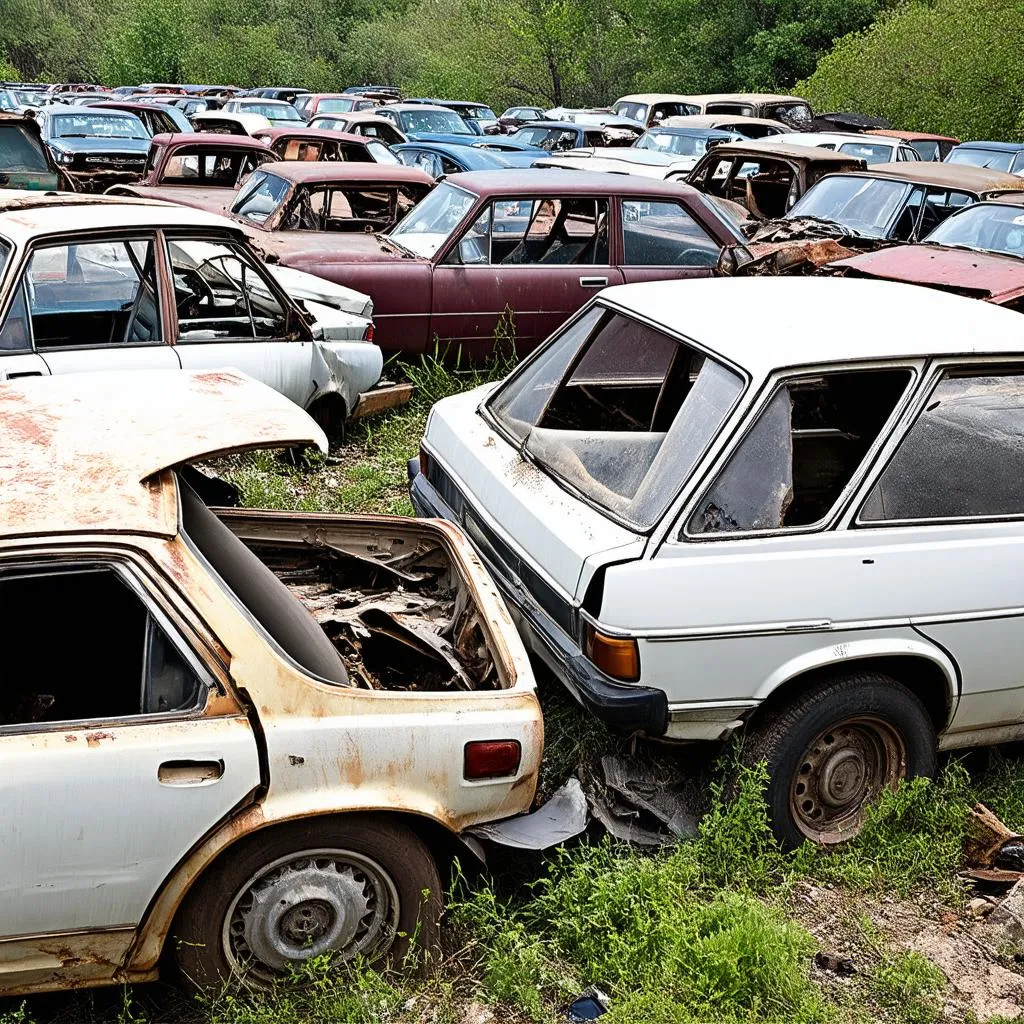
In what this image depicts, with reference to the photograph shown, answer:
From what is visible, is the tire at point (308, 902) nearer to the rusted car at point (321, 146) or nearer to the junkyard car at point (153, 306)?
the junkyard car at point (153, 306)

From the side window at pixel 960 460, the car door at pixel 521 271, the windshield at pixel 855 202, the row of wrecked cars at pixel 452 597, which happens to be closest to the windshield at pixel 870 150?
the windshield at pixel 855 202

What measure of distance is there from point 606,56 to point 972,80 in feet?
47.8

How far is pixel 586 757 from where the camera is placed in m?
4.45

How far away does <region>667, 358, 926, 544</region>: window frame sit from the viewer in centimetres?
401

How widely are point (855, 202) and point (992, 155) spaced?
8333 mm

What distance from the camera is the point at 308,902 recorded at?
10.9ft

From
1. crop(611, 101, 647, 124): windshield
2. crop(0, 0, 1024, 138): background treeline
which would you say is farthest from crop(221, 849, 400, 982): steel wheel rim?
crop(611, 101, 647, 124): windshield

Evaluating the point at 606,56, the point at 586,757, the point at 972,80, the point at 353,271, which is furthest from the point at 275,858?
the point at 606,56

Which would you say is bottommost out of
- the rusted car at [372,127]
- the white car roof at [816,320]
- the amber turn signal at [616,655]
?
the rusted car at [372,127]

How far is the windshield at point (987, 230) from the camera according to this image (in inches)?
381

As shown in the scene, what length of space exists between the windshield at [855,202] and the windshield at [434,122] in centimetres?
Result: 1130

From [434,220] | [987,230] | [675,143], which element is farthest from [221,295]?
[675,143]

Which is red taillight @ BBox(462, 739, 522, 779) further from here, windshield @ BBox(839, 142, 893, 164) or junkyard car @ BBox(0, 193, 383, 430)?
windshield @ BBox(839, 142, 893, 164)

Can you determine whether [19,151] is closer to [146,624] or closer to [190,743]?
[146,624]
